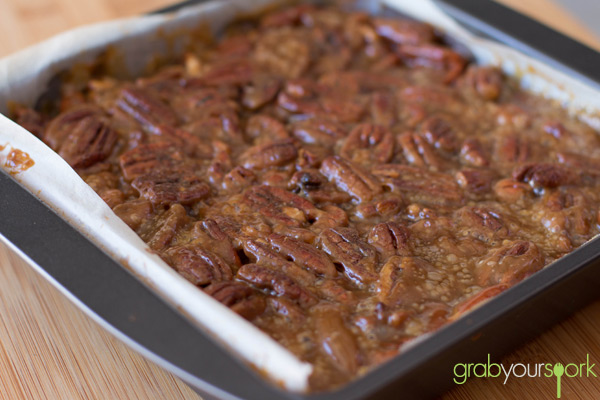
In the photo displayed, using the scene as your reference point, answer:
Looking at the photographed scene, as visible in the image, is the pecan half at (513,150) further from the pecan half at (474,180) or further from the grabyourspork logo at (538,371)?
the grabyourspork logo at (538,371)

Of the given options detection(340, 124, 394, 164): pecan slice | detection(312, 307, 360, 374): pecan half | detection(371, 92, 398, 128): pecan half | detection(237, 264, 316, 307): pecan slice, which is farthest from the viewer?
detection(371, 92, 398, 128): pecan half

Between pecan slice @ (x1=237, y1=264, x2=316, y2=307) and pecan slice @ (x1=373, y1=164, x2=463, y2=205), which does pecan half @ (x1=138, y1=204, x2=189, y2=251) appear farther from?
pecan slice @ (x1=373, y1=164, x2=463, y2=205)

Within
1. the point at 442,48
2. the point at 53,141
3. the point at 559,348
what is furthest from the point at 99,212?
the point at 442,48

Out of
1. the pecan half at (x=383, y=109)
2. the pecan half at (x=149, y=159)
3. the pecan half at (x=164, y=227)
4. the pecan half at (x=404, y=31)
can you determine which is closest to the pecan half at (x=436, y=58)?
the pecan half at (x=404, y=31)

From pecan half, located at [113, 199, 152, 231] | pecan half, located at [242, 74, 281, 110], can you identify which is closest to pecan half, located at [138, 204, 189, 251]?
pecan half, located at [113, 199, 152, 231]

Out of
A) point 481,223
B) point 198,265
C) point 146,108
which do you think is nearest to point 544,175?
point 481,223

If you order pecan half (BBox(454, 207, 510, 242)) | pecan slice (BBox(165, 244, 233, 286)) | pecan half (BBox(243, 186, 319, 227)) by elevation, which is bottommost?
pecan half (BBox(454, 207, 510, 242))

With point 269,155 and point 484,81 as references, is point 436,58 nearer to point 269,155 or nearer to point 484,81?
point 484,81
